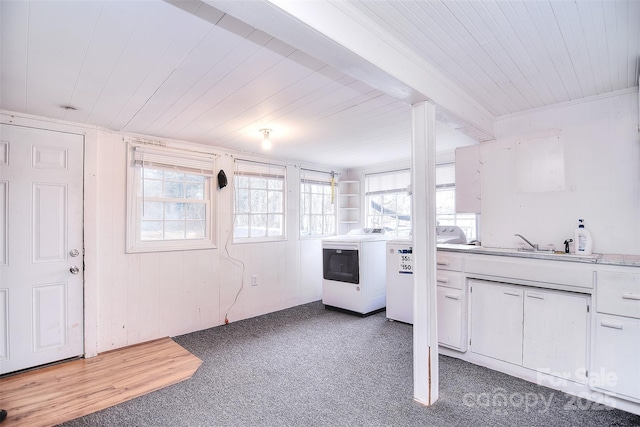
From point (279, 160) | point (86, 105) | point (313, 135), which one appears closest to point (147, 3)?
point (86, 105)

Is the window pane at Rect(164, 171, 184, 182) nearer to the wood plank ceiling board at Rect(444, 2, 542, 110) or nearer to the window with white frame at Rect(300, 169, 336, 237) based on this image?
the window with white frame at Rect(300, 169, 336, 237)

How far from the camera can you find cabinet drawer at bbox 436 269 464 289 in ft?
8.93

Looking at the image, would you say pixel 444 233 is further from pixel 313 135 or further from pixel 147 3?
pixel 147 3

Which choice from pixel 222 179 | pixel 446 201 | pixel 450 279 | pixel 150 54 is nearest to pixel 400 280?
pixel 450 279

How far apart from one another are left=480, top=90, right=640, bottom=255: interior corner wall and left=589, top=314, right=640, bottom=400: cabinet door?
0.68 meters

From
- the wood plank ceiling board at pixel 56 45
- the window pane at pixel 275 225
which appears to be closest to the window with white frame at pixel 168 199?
the window pane at pixel 275 225

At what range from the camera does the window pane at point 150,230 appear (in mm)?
3279

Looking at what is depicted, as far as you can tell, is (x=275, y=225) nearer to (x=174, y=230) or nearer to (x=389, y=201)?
(x=174, y=230)

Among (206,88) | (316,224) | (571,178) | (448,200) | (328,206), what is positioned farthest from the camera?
(328,206)

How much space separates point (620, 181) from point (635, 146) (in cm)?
27

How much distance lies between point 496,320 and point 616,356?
71 cm

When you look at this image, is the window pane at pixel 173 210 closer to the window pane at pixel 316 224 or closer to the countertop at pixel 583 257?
the window pane at pixel 316 224

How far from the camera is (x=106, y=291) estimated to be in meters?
2.99

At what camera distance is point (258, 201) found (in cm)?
423
